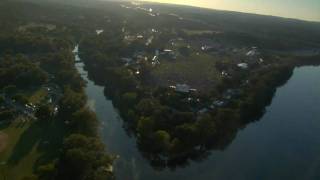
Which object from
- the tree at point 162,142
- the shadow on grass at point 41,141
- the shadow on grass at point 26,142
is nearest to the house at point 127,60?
the shadow on grass at point 41,141

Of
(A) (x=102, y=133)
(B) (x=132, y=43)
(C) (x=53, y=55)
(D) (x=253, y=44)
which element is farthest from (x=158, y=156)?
(D) (x=253, y=44)

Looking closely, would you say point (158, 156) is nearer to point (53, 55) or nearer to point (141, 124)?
point (141, 124)

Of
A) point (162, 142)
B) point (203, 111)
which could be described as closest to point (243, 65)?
point (203, 111)

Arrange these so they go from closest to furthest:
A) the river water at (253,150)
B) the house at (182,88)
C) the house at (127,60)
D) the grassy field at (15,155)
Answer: the grassy field at (15,155) < the river water at (253,150) < the house at (182,88) < the house at (127,60)

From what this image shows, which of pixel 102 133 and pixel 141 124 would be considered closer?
pixel 141 124

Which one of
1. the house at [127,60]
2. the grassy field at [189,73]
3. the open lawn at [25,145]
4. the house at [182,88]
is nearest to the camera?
the open lawn at [25,145]

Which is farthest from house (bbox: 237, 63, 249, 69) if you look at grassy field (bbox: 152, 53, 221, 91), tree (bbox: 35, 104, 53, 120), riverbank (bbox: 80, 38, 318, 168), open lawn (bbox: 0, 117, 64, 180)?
open lawn (bbox: 0, 117, 64, 180)

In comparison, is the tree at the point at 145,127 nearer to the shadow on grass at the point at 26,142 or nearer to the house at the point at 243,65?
the shadow on grass at the point at 26,142

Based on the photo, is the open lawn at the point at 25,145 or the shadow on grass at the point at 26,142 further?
the shadow on grass at the point at 26,142
